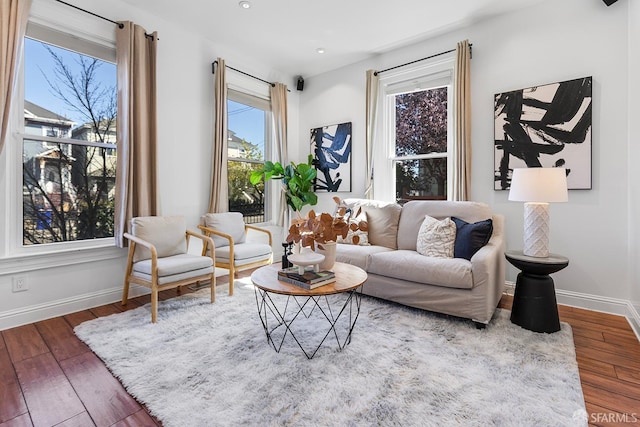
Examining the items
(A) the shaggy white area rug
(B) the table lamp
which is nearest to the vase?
(A) the shaggy white area rug

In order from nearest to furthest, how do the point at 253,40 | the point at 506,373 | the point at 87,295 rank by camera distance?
the point at 506,373 → the point at 87,295 → the point at 253,40

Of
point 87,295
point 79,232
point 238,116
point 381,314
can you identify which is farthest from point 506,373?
point 238,116

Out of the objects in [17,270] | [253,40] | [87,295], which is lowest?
[87,295]

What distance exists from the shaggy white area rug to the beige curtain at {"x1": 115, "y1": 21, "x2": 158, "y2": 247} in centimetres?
110

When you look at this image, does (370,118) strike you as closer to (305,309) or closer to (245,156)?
(245,156)

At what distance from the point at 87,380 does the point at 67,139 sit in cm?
216

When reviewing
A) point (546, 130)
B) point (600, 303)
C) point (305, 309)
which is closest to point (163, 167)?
point (305, 309)

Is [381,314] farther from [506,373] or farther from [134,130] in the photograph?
[134,130]

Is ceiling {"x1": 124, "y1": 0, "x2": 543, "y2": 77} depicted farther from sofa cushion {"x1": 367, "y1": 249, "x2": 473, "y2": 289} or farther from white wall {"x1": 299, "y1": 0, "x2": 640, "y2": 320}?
sofa cushion {"x1": 367, "y1": 249, "x2": 473, "y2": 289}

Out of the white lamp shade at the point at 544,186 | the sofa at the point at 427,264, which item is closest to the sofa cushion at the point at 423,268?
the sofa at the point at 427,264

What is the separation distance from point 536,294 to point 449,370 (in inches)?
42.9

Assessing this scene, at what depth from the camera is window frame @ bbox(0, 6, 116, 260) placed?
2.53 m

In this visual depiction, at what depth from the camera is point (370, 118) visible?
420cm

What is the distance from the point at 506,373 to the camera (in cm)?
185
